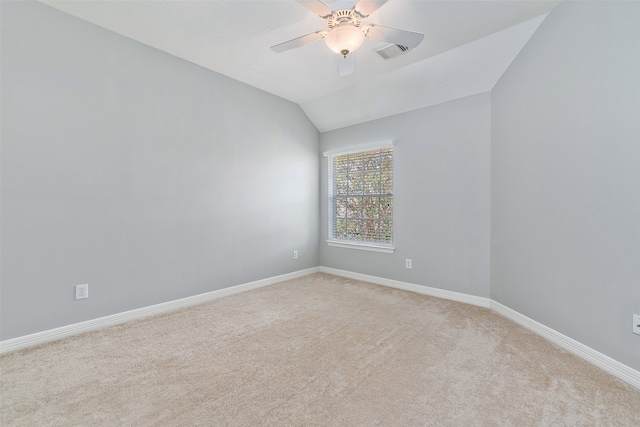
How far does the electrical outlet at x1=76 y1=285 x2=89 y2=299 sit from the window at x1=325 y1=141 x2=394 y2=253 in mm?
3023

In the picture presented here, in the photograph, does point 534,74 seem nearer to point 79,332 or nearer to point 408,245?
point 408,245

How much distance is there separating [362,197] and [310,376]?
280 cm

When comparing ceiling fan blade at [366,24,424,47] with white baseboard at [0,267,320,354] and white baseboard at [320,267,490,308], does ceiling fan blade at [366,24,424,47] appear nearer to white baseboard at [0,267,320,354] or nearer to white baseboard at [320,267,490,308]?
white baseboard at [320,267,490,308]

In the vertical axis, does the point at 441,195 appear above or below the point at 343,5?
below

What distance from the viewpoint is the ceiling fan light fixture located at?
189cm

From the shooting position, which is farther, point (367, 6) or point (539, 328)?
point (539, 328)

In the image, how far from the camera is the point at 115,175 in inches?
99.2

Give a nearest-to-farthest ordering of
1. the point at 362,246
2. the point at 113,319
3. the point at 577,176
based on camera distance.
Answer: the point at 577,176
the point at 113,319
the point at 362,246

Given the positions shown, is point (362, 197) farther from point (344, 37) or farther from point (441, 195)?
point (344, 37)

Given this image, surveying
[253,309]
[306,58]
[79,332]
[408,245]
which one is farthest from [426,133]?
[79,332]

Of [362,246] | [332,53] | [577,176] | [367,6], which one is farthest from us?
[362,246]

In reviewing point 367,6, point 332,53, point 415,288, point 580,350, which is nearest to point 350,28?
point 367,6

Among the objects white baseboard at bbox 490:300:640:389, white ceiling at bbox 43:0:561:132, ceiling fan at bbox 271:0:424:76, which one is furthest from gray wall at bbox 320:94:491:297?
ceiling fan at bbox 271:0:424:76

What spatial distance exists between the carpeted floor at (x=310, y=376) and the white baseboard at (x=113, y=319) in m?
0.10
